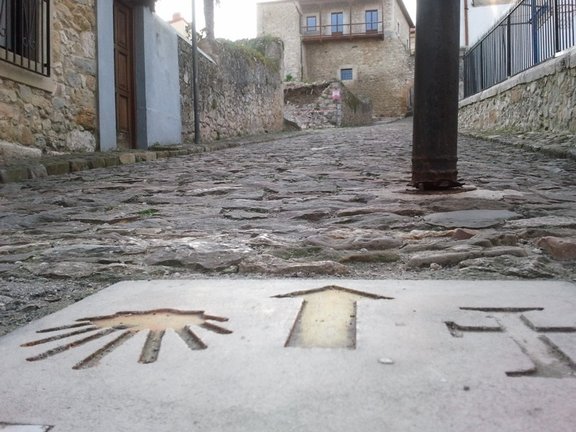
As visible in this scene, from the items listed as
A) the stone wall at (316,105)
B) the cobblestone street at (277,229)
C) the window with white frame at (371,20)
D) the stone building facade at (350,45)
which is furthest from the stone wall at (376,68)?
the cobblestone street at (277,229)

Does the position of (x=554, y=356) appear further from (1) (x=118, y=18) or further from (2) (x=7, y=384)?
(1) (x=118, y=18)

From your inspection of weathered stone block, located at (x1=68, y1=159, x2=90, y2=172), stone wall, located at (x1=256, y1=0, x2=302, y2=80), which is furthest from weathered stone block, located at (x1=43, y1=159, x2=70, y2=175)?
stone wall, located at (x1=256, y1=0, x2=302, y2=80)

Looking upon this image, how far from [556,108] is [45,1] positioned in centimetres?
555

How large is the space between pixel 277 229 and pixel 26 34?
407 cm

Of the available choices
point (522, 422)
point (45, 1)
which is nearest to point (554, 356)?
point (522, 422)

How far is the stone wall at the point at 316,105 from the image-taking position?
71.3 feet

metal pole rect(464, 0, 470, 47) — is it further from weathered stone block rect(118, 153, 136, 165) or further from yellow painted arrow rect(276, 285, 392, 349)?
yellow painted arrow rect(276, 285, 392, 349)

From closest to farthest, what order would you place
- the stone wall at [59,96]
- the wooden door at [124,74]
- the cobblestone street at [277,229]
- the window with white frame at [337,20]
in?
1. the cobblestone street at [277,229]
2. the stone wall at [59,96]
3. the wooden door at [124,74]
4. the window with white frame at [337,20]

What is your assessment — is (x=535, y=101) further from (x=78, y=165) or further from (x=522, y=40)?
(x=78, y=165)

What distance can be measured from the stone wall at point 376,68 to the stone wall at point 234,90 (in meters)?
15.6

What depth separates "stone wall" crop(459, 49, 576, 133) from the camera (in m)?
6.09

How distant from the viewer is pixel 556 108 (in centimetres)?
651

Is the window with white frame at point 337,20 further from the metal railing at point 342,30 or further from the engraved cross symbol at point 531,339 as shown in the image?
the engraved cross symbol at point 531,339

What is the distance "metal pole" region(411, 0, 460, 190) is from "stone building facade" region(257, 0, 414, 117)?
1124 inches
